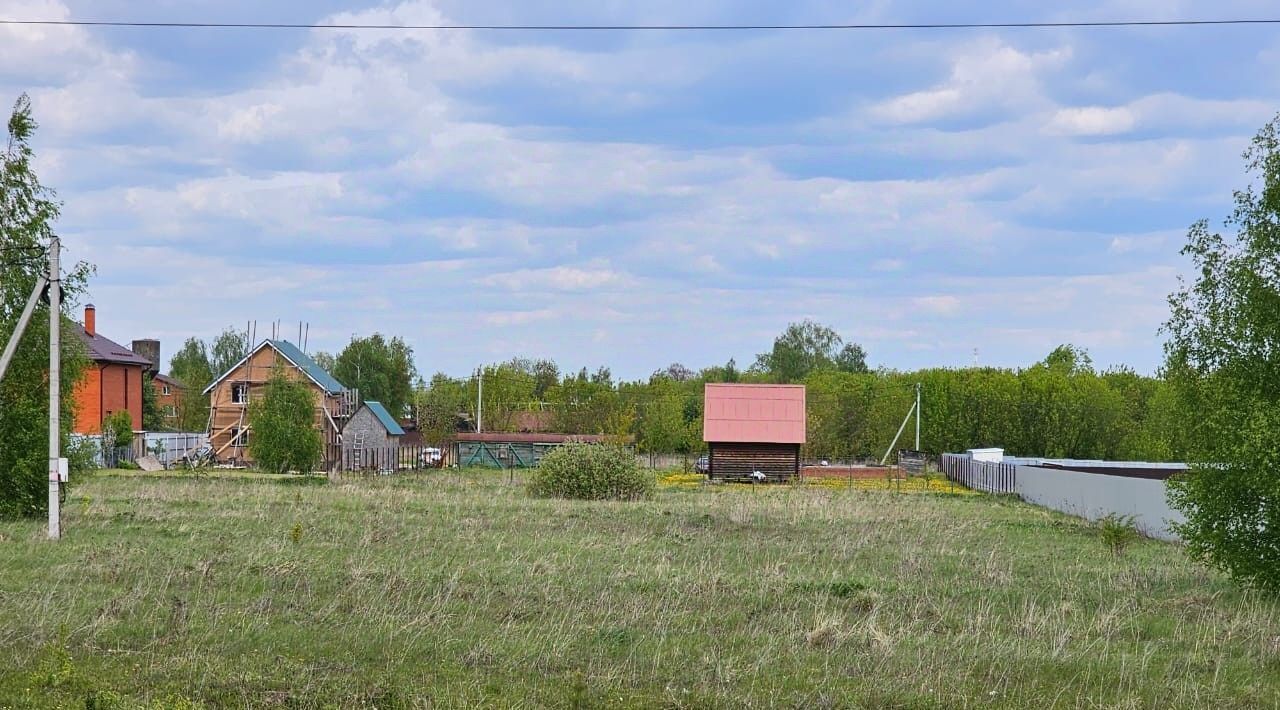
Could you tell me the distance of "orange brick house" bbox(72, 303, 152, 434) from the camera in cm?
5525

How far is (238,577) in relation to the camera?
46.6 feet

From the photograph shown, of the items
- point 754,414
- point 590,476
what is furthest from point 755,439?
point 590,476

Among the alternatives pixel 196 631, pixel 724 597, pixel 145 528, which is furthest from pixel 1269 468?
pixel 145 528

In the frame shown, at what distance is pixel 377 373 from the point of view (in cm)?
9531

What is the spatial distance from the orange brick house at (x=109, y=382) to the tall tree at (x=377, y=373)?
1230 inches

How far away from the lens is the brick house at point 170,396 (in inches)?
3607

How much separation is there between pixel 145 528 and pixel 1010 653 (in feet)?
49.7

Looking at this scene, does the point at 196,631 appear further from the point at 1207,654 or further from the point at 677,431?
the point at 677,431

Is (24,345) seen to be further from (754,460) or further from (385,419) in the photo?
(385,419)

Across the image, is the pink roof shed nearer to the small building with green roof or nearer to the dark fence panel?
the dark fence panel

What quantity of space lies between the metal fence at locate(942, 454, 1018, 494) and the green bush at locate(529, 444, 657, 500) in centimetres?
1398

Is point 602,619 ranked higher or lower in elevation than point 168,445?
higher

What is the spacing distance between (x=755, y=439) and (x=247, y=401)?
1022 inches

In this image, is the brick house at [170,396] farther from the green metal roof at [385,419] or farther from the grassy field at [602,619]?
the grassy field at [602,619]
